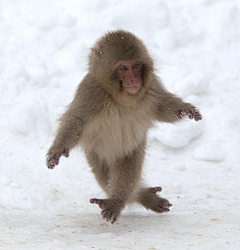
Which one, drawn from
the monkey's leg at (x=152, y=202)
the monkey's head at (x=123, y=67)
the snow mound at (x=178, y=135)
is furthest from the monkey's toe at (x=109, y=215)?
the snow mound at (x=178, y=135)

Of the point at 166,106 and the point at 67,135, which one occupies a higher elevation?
the point at 166,106

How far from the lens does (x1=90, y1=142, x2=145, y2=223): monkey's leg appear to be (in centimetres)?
402

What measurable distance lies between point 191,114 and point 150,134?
2.49 meters

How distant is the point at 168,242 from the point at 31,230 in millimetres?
1274

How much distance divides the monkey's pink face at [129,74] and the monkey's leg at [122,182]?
904mm

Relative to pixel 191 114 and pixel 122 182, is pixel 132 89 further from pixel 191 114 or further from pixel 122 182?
pixel 122 182

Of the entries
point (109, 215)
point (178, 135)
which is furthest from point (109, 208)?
point (178, 135)

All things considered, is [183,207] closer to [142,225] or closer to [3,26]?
[142,225]

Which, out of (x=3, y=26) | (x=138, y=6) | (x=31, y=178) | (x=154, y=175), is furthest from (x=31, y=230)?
(x=138, y=6)

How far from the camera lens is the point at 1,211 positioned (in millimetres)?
4312

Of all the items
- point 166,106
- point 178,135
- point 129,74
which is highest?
point 178,135

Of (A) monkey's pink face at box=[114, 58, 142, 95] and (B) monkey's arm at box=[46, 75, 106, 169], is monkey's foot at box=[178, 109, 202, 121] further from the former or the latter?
(B) monkey's arm at box=[46, 75, 106, 169]

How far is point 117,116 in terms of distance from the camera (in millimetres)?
4277

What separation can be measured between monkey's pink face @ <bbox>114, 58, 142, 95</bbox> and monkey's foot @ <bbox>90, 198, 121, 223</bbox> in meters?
1.13
